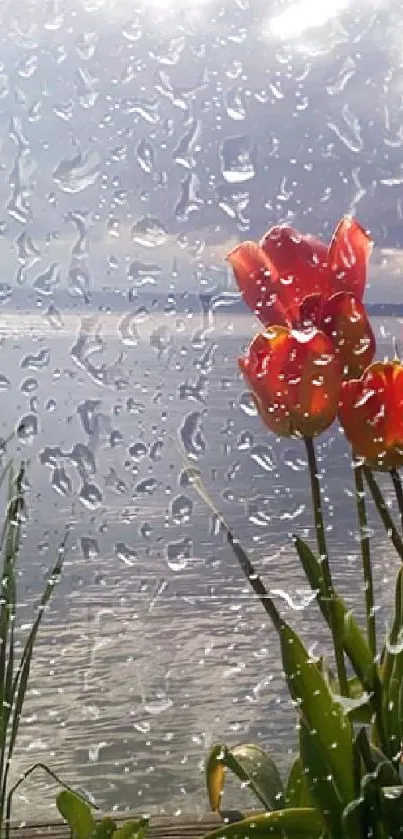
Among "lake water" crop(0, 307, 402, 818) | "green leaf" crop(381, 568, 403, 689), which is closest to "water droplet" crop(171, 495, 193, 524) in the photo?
"lake water" crop(0, 307, 402, 818)

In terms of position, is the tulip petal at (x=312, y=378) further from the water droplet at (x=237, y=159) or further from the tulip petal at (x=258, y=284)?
the water droplet at (x=237, y=159)

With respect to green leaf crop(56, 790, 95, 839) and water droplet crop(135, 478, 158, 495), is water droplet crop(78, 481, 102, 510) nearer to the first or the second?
water droplet crop(135, 478, 158, 495)

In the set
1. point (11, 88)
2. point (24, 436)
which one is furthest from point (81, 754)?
point (11, 88)

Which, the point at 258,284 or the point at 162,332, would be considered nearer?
the point at 258,284

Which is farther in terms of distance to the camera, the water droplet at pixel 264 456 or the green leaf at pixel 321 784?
the water droplet at pixel 264 456

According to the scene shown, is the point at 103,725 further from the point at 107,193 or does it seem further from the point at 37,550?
the point at 107,193

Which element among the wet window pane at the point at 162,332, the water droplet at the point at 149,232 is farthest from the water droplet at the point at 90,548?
the water droplet at the point at 149,232

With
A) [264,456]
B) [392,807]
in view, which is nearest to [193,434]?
[264,456]

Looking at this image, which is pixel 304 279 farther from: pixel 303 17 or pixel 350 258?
pixel 303 17
